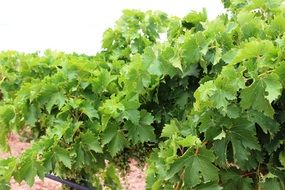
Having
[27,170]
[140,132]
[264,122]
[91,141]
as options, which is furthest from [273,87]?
[27,170]

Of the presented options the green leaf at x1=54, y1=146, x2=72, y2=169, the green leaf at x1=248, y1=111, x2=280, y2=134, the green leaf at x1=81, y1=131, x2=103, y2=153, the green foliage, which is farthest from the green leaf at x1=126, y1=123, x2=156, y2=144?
the green leaf at x1=248, y1=111, x2=280, y2=134

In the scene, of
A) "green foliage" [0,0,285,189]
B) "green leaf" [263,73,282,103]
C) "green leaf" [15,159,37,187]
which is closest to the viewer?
"green leaf" [263,73,282,103]

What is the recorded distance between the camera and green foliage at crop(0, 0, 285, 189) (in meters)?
1.79

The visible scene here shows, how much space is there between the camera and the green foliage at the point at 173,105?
1788mm

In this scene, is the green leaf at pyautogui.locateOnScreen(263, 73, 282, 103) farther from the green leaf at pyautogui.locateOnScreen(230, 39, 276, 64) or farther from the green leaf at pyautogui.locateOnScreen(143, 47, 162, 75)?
the green leaf at pyautogui.locateOnScreen(143, 47, 162, 75)

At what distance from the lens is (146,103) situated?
8.29 ft

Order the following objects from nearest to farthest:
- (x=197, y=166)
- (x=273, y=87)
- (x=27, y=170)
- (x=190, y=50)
→ 1. (x=273, y=87)
2. (x=197, y=166)
3. (x=190, y=50)
4. (x=27, y=170)

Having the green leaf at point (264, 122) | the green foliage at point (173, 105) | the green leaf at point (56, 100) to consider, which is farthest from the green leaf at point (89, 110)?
the green leaf at point (264, 122)

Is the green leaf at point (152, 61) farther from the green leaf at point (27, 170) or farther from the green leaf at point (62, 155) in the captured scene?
the green leaf at point (27, 170)

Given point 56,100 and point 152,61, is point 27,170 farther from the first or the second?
point 152,61

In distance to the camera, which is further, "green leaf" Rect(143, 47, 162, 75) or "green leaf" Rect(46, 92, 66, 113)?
"green leaf" Rect(46, 92, 66, 113)

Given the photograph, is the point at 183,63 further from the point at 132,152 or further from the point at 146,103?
the point at 132,152

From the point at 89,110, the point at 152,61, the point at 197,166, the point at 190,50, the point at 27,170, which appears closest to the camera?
the point at 197,166

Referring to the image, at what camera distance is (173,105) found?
8.15 ft
